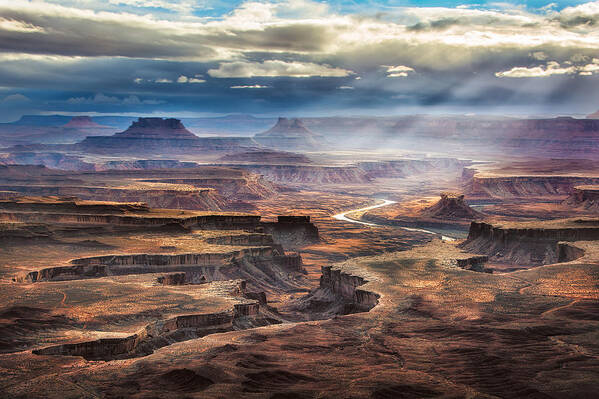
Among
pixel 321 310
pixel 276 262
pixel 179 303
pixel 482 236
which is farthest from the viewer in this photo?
pixel 482 236

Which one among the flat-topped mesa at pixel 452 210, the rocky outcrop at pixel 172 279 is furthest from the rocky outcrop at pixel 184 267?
the flat-topped mesa at pixel 452 210

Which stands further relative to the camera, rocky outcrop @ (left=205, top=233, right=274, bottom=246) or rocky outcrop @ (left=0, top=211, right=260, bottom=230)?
rocky outcrop @ (left=0, top=211, right=260, bottom=230)

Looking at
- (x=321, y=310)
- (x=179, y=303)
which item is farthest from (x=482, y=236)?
(x=179, y=303)

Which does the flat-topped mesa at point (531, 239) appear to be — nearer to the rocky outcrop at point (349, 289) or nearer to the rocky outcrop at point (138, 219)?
the rocky outcrop at point (349, 289)

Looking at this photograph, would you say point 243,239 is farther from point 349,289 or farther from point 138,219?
point 349,289

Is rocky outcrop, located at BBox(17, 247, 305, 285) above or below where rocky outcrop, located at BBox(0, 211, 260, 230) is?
below

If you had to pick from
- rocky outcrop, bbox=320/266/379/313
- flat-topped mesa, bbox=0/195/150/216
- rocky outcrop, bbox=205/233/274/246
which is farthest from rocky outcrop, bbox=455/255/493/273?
flat-topped mesa, bbox=0/195/150/216

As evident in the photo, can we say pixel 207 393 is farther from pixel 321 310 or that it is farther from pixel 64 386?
pixel 321 310

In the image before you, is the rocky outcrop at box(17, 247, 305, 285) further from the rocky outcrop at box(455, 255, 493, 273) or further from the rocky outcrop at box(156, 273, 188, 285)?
the rocky outcrop at box(455, 255, 493, 273)
